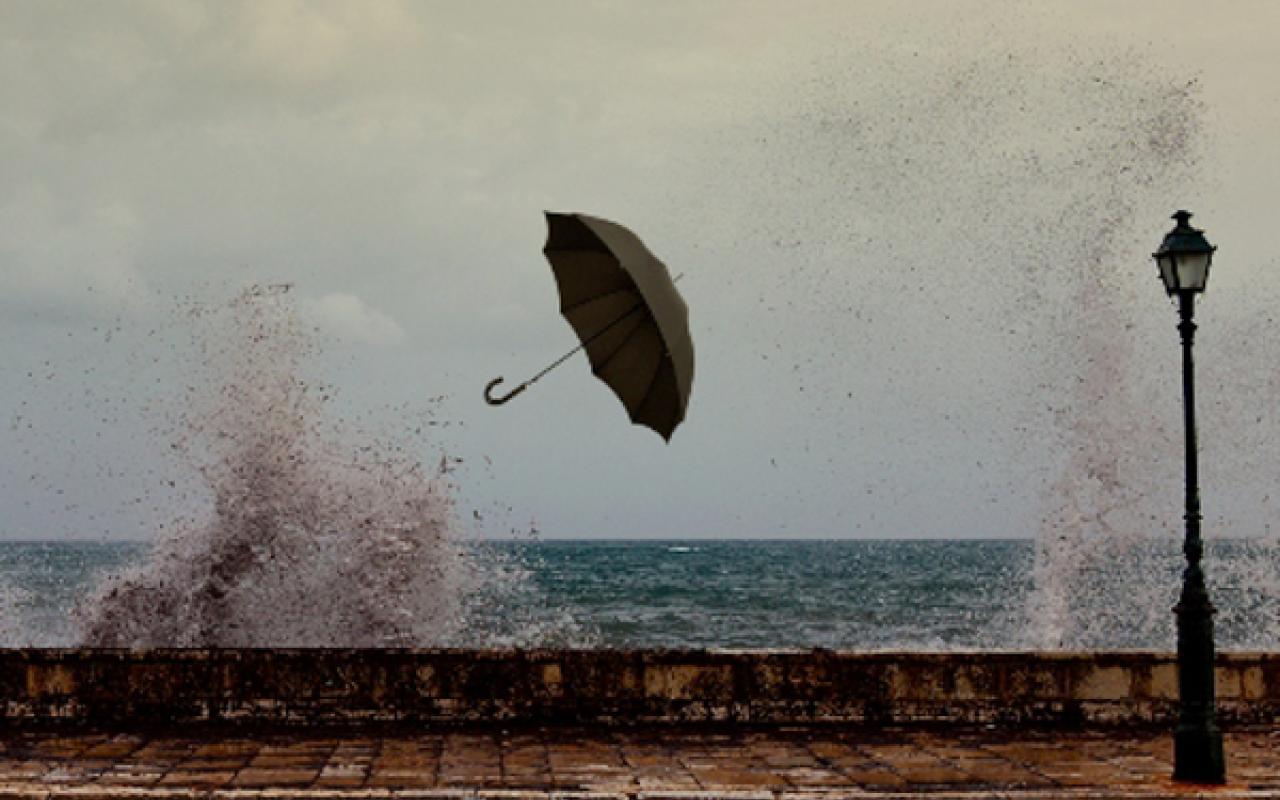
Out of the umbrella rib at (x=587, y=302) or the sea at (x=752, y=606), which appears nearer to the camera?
the umbrella rib at (x=587, y=302)

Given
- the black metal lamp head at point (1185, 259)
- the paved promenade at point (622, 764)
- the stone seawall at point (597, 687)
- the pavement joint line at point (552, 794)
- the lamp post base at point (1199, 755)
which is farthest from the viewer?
the stone seawall at point (597, 687)

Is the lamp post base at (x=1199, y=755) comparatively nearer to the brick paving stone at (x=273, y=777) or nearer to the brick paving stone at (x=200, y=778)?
the brick paving stone at (x=273, y=777)

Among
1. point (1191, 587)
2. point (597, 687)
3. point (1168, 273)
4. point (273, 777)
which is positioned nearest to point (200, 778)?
point (273, 777)

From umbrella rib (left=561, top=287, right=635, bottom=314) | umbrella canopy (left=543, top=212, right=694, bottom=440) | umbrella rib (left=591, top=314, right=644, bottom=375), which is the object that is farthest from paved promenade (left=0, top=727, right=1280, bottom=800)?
umbrella rib (left=561, top=287, right=635, bottom=314)

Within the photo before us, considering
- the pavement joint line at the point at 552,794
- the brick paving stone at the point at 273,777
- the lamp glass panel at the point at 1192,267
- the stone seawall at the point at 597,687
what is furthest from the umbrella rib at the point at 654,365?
the lamp glass panel at the point at 1192,267

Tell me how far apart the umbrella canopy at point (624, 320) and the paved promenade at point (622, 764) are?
209cm

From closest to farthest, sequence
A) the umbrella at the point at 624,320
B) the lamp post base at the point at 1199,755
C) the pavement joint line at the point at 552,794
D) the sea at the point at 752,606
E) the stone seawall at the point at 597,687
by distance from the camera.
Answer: the pavement joint line at the point at 552,794
the lamp post base at the point at 1199,755
the umbrella at the point at 624,320
the stone seawall at the point at 597,687
the sea at the point at 752,606

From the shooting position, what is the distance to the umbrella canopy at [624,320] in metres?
8.73

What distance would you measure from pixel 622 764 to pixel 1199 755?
3248 millimetres

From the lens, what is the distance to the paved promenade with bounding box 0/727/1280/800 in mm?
7320

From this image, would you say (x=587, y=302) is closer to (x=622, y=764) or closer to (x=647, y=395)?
(x=647, y=395)

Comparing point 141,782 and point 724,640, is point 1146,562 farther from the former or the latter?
point 141,782

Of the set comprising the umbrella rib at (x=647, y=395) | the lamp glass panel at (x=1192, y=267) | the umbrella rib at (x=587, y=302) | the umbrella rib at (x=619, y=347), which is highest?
the lamp glass panel at (x=1192, y=267)

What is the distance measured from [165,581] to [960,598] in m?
40.9
